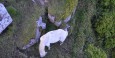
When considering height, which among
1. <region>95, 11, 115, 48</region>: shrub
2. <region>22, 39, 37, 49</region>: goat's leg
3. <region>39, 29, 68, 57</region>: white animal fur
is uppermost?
<region>39, 29, 68, 57</region>: white animal fur

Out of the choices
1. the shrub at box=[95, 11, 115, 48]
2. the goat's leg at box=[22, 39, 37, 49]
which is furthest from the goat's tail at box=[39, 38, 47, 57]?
the shrub at box=[95, 11, 115, 48]

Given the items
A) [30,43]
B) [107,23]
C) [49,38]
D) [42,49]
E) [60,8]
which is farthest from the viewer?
[107,23]

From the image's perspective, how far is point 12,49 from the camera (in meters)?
7.53

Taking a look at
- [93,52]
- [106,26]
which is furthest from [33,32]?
[106,26]

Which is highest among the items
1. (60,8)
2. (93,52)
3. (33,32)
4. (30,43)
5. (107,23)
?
(60,8)

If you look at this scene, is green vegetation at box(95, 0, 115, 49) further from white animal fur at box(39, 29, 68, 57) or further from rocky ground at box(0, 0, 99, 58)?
white animal fur at box(39, 29, 68, 57)

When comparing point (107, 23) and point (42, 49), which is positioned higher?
point (42, 49)

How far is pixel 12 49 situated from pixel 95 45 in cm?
370

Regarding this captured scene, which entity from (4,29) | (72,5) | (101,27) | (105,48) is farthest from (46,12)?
(105,48)

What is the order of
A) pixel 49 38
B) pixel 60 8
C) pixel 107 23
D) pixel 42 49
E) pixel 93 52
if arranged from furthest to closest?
pixel 107 23 < pixel 93 52 < pixel 60 8 < pixel 42 49 < pixel 49 38

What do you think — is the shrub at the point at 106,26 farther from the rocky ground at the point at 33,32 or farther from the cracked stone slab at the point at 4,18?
the cracked stone slab at the point at 4,18

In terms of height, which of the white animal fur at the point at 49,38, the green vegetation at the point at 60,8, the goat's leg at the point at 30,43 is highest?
the green vegetation at the point at 60,8

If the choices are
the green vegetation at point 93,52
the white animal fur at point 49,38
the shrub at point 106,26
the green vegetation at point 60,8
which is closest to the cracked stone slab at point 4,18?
the white animal fur at point 49,38

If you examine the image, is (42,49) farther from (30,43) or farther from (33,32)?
(33,32)
